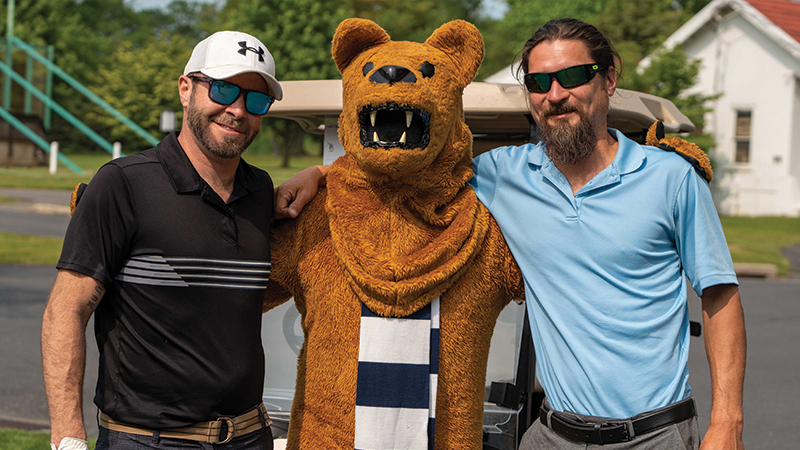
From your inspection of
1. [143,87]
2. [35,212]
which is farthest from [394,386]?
[143,87]

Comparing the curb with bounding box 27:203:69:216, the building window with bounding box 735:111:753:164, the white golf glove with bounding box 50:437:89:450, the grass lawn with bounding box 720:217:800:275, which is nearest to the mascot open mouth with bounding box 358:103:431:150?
the white golf glove with bounding box 50:437:89:450

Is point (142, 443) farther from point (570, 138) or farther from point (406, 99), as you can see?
point (570, 138)

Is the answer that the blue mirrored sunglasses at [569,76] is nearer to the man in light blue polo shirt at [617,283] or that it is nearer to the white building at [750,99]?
the man in light blue polo shirt at [617,283]

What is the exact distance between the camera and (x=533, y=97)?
7.77ft

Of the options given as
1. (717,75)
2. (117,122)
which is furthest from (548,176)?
(117,122)

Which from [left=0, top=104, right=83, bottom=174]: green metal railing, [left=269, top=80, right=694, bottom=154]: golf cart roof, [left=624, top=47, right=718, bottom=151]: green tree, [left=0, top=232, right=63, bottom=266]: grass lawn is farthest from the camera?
[left=0, top=104, right=83, bottom=174]: green metal railing

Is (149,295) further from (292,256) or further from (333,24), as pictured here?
(333,24)

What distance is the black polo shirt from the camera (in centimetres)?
212

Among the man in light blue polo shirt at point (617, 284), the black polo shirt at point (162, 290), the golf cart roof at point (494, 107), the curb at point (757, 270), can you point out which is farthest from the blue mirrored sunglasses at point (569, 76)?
the curb at point (757, 270)

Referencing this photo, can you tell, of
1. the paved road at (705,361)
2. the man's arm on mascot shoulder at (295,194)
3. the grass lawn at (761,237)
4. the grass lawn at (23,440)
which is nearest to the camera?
the man's arm on mascot shoulder at (295,194)

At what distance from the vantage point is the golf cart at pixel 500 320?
311 cm

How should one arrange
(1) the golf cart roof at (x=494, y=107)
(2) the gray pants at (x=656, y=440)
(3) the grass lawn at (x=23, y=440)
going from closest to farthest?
(2) the gray pants at (x=656, y=440), (1) the golf cart roof at (x=494, y=107), (3) the grass lawn at (x=23, y=440)

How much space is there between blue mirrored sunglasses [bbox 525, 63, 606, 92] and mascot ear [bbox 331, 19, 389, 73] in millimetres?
583

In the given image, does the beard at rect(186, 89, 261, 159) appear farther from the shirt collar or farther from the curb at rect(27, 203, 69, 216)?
the curb at rect(27, 203, 69, 216)
